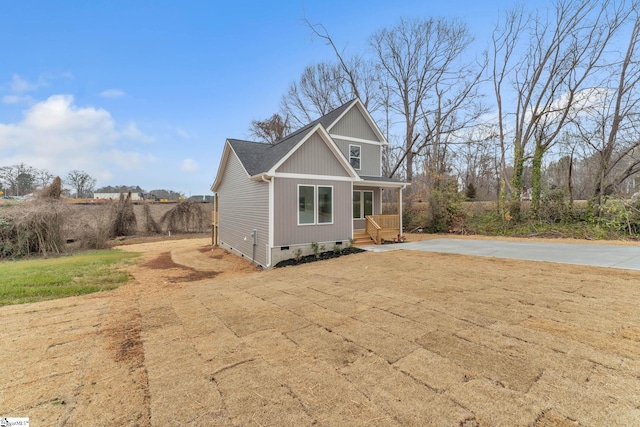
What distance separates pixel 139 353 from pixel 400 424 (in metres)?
2.89

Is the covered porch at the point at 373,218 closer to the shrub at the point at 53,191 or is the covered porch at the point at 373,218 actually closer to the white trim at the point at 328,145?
the white trim at the point at 328,145

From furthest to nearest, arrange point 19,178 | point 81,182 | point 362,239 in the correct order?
1. point 81,182
2. point 19,178
3. point 362,239

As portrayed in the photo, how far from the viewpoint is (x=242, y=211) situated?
11648 millimetres

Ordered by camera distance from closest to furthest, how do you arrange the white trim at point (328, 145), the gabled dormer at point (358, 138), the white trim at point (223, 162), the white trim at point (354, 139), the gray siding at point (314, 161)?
the white trim at point (328, 145) → the gray siding at point (314, 161) → the white trim at point (223, 162) → the white trim at point (354, 139) → the gabled dormer at point (358, 138)

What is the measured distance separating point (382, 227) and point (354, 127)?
581 cm

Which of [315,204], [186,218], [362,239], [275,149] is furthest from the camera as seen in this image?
[186,218]

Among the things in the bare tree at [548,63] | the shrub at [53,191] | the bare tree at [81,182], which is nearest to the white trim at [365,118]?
the bare tree at [548,63]

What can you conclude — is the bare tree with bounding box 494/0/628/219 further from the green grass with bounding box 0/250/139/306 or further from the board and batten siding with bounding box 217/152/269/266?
the green grass with bounding box 0/250/139/306

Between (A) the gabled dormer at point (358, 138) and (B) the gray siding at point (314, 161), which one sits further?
(A) the gabled dormer at point (358, 138)

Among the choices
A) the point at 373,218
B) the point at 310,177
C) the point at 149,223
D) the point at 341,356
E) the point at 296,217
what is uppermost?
the point at 310,177

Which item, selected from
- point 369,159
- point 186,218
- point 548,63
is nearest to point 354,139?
point 369,159

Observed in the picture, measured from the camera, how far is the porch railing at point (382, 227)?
12.1 m

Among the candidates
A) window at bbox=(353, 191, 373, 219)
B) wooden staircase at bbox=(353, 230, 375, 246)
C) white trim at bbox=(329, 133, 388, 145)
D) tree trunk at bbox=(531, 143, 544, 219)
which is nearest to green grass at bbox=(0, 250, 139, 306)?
wooden staircase at bbox=(353, 230, 375, 246)

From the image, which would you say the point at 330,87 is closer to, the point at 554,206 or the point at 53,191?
the point at 554,206
